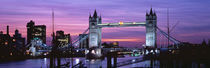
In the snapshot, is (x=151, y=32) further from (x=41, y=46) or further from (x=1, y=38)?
(x=41, y=46)

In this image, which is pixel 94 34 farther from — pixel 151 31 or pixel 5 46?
pixel 5 46

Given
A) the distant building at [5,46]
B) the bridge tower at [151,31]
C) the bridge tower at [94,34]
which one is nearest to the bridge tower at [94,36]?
the bridge tower at [94,34]

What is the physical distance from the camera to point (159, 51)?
104875 mm

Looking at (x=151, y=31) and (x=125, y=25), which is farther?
(x=151, y=31)

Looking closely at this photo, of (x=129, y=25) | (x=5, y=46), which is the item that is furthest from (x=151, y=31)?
(x=5, y=46)

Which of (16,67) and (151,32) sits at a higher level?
(151,32)

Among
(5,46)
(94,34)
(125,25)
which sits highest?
(125,25)

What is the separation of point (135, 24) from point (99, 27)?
55.3ft

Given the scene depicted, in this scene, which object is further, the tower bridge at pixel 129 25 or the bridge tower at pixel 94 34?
the bridge tower at pixel 94 34

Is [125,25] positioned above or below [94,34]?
above

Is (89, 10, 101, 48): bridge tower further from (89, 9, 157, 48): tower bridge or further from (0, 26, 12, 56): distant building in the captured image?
(0, 26, 12, 56): distant building

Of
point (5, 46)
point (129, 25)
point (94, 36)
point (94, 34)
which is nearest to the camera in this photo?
point (129, 25)

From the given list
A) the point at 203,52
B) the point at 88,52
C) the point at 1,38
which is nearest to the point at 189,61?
the point at 203,52

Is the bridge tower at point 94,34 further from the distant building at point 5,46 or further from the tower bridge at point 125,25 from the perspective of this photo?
the distant building at point 5,46
